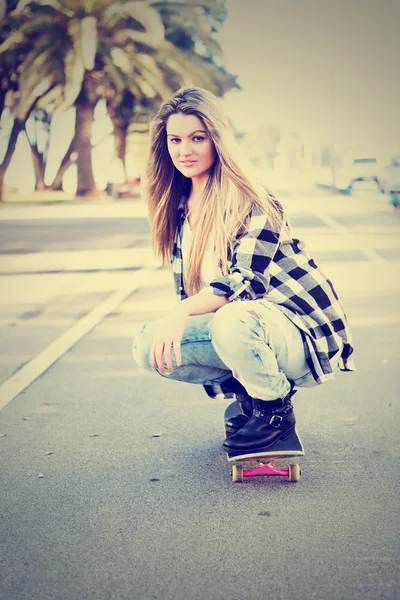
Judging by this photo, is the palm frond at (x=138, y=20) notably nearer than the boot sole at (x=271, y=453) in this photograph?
No

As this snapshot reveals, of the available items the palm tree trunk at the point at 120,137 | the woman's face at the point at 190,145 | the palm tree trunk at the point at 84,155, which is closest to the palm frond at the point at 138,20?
the palm tree trunk at the point at 84,155

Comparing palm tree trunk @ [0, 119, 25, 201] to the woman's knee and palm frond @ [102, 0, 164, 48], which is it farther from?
the woman's knee

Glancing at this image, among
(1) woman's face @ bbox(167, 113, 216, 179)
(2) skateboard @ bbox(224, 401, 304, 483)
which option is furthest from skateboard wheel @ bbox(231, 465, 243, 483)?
(1) woman's face @ bbox(167, 113, 216, 179)

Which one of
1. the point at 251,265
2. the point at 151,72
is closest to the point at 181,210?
the point at 251,265

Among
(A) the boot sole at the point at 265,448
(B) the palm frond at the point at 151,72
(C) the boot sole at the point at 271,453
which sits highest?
(B) the palm frond at the point at 151,72

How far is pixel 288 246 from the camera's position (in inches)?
148

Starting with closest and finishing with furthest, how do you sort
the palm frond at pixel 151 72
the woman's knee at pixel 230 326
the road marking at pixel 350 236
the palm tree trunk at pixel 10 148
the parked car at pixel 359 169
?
1. the woman's knee at pixel 230 326
2. the road marking at pixel 350 236
3. the palm frond at pixel 151 72
4. the parked car at pixel 359 169
5. the palm tree trunk at pixel 10 148

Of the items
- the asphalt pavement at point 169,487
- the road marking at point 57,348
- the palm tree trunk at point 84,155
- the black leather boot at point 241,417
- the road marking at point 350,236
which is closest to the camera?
the asphalt pavement at point 169,487

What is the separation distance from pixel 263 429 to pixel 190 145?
1.29 m

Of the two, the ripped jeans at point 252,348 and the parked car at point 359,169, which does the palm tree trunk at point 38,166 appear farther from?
the ripped jeans at point 252,348

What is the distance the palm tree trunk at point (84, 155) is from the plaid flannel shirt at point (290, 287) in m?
37.9

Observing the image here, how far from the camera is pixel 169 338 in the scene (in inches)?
139

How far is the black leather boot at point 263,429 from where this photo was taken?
12.1 feet

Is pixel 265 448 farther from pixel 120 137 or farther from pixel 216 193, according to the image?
pixel 120 137
